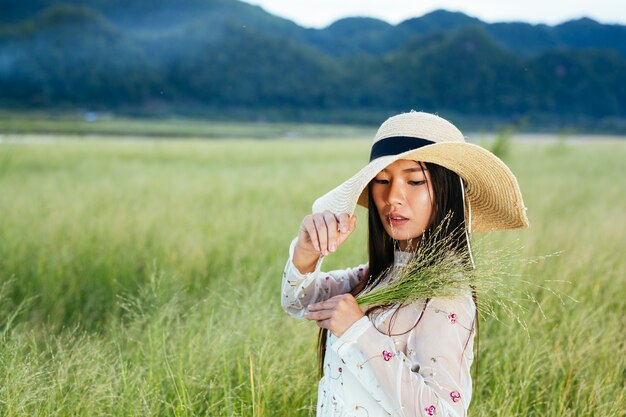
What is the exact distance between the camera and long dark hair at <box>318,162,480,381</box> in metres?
1.40

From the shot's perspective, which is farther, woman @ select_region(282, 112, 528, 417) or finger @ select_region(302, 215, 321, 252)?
finger @ select_region(302, 215, 321, 252)

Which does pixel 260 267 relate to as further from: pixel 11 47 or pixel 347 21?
pixel 347 21

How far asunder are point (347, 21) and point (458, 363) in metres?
122

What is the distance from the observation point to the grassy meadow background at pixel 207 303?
1.89 meters

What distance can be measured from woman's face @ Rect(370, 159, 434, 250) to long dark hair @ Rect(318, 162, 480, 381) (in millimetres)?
17

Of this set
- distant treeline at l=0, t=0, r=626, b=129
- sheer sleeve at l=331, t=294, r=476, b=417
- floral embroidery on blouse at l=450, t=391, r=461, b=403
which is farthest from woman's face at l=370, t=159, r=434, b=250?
distant treeline at l=0, t=0, r=626, b=129

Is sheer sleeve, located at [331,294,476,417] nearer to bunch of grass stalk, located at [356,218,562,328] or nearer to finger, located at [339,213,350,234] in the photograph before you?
bunch of grass stalk, located at [356,218,562,328]

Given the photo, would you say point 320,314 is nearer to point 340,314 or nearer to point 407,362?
point 340,314

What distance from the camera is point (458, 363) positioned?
1.19 meters

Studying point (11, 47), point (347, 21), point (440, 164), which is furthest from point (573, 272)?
point (347, 21)

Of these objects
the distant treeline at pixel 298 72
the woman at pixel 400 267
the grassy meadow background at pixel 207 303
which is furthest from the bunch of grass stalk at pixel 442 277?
the distant treeline at pixel 298 72

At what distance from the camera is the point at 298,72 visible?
8688cm

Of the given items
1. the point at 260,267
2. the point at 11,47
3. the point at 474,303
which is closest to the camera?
the point at 474,303

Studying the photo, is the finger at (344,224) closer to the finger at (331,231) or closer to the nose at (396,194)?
the finger at (331,231)
